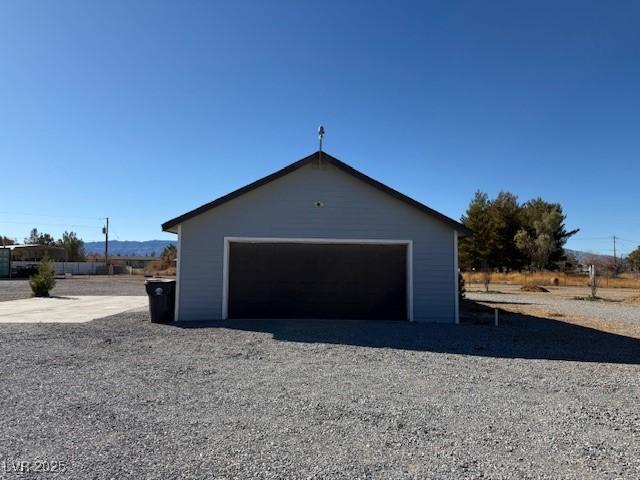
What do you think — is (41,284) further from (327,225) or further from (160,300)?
(327,225)

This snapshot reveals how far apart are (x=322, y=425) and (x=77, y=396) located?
112 inches

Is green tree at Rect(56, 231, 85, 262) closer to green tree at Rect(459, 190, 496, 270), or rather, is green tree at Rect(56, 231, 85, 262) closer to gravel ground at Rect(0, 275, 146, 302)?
gravel ground at Rect(0, 275, 146, 302)

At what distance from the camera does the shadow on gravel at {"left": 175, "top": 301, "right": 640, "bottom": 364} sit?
28.0 feet

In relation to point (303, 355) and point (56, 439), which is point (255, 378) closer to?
point (303, 355)

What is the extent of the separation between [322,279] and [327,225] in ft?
4.72

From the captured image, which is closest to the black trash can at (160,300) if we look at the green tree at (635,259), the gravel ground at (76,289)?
the gravel ground at (76,289)

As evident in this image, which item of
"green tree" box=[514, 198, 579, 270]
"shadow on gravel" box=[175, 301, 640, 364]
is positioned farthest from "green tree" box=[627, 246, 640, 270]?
"shadow on gravel" box=[175, 301, 640, 364]

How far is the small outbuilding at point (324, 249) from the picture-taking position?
1236cm

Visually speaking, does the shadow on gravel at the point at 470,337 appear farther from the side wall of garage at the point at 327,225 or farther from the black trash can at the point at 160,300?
the side wall of garage at the point at 327,225

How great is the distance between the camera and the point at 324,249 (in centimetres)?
1260

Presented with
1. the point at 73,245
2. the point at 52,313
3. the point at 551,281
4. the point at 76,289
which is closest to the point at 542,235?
the point at 551,281

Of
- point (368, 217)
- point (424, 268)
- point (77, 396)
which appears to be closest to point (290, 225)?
point (368, 217)

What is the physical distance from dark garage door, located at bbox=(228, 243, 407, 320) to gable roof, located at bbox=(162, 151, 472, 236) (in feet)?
3.96

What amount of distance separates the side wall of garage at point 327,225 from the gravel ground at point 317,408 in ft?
10.2
